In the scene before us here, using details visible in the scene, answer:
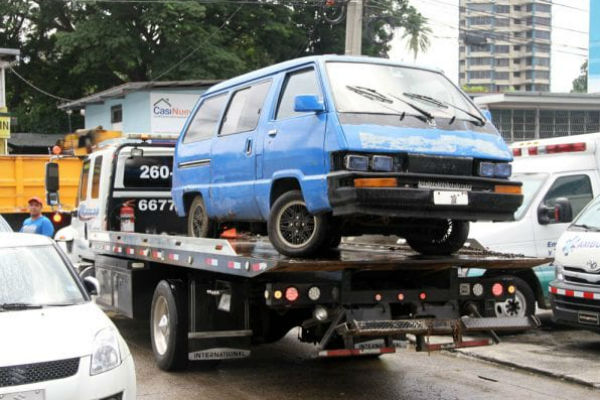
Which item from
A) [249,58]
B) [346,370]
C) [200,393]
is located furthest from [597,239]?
[249,58]

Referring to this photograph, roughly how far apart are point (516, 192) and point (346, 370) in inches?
109

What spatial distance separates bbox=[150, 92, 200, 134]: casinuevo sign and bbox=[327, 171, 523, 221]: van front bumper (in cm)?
2181

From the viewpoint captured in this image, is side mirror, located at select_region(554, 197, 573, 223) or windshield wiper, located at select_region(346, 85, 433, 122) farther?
side mirror, located at select_region(554, 197, 573, 223)

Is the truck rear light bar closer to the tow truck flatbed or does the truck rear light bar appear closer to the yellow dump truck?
the tow truck flatbed

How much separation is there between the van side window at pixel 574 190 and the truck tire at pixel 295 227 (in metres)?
4.97

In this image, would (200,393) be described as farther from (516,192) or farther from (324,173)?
(516,192)

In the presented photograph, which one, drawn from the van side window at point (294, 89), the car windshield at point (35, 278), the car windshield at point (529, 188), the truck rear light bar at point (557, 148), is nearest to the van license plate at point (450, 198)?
the van side window at point (294, 89)

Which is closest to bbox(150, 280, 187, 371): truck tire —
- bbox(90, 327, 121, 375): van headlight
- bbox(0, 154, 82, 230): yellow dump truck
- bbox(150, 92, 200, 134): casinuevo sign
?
bbox(90, 327, 121, 375): van headlight

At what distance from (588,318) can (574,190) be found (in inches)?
103

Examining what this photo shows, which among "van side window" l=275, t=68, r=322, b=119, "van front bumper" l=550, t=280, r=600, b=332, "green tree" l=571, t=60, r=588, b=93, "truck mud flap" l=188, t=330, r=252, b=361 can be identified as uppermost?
"green tree" l=571, t=60, r=588, b=93

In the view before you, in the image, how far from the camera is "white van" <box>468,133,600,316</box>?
10.6 metres

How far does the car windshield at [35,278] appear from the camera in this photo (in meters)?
5.94

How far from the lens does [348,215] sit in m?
6.48

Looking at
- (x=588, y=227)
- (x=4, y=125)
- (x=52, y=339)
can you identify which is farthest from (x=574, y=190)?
(x=4, y=125)
